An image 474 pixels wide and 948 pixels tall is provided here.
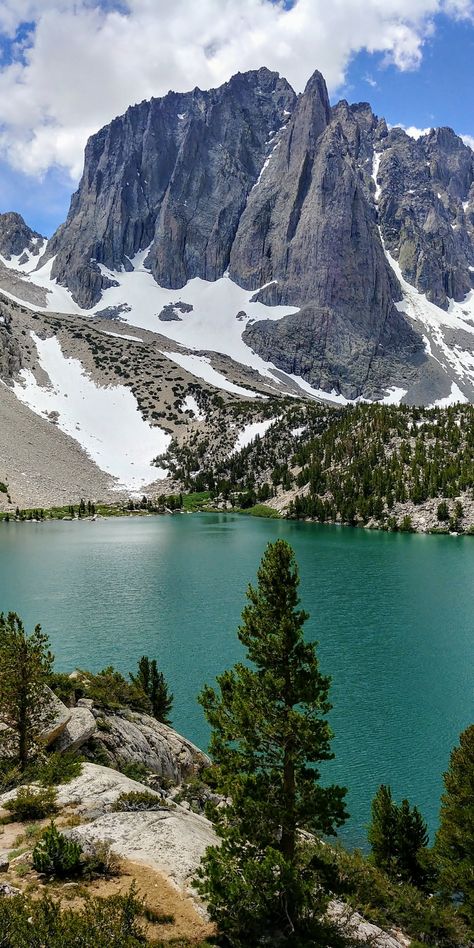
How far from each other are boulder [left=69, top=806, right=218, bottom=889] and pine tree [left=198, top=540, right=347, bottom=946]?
1.83 feet

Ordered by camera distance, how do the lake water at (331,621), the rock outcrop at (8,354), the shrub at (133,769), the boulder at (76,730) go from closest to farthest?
the boulder at (76,730)
the shrub at (133,769)
the lake water at (331,621)
the rock outcrop at (8,354)

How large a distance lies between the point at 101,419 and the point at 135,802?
496ft

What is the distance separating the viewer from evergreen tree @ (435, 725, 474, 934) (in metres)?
13.6

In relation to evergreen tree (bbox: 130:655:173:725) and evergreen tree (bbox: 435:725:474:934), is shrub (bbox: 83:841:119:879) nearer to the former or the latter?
evergreen tree (bbox: 435:725:474:934)

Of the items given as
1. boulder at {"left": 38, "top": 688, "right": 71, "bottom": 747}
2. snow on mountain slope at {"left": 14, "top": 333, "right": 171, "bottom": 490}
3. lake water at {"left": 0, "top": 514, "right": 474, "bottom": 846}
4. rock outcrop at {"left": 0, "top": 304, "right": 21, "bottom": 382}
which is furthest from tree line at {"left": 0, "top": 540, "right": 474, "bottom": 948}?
rock outcrop at {"left": 0, "top": 304, "right": 21, "bottom": 382}

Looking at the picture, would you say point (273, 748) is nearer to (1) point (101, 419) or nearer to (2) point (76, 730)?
(2) point (76, 730)

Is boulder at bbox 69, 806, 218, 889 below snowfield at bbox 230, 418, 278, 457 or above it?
below

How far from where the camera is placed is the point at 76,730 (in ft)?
55.1

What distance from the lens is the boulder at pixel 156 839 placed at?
10891mm

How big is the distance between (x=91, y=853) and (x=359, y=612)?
35.9m


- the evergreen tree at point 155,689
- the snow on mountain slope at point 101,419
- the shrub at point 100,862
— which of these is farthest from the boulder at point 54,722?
the snow on mountain slope at point 101,419

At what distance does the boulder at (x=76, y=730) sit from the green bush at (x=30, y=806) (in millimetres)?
3051

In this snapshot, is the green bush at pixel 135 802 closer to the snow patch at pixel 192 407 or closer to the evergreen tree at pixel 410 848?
the evergreen tree at pixel 410 848

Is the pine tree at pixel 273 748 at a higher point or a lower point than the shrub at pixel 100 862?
higher
